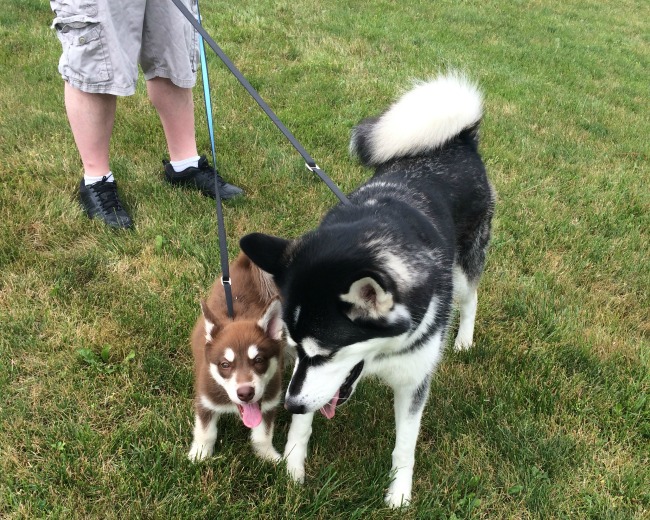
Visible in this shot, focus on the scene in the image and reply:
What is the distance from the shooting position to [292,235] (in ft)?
13.4

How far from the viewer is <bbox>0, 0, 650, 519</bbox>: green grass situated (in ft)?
7.54

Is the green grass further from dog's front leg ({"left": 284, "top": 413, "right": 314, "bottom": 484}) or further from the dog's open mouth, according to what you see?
the dog's open mouth

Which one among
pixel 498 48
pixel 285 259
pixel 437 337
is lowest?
pixel 498 48

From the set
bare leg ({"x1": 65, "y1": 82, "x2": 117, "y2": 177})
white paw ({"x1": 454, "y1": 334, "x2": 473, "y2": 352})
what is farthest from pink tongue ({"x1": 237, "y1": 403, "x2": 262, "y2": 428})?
bare leg ({"x1": 65, "y1": 82, "x2": 117, "y2": 177})

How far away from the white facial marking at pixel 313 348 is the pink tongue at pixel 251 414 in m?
0.51

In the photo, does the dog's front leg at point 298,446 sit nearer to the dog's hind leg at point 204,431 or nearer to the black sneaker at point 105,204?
the dog's hind leg at point 204,431

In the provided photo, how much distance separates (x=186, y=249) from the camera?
3.67 meters

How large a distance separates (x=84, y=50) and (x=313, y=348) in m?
2.61

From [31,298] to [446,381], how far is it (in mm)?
2445

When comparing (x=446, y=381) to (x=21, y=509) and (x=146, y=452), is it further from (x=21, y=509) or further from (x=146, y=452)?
(x=21, y=509)

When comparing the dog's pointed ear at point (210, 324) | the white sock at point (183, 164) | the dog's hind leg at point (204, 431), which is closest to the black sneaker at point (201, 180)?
the white sock at point (183, 164)

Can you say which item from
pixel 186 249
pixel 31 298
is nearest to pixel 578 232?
pixel 186 249

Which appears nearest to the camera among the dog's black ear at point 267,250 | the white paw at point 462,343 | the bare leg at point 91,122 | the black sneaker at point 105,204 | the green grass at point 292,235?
the dog's black ear at point 267,250

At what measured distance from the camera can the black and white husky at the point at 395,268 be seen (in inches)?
74.0
